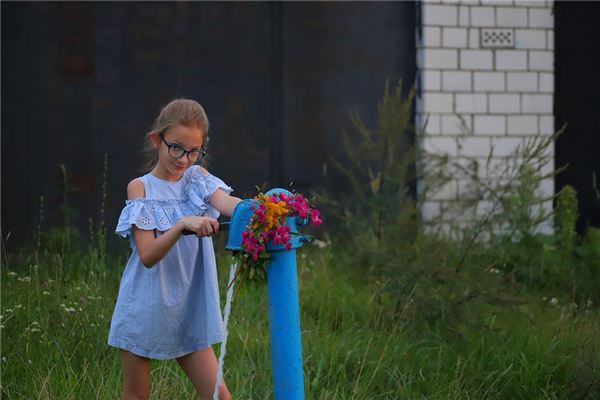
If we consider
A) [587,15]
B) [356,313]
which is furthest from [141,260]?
[587,15]

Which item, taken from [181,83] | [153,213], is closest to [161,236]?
[153,213]

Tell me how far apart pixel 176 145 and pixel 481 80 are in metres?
4.35

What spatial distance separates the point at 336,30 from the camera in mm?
7035

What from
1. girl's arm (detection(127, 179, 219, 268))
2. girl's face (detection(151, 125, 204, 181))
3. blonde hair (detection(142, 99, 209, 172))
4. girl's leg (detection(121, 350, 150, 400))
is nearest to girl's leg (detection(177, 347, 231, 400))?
girl's leg (detection(121, 350, 150, 400))

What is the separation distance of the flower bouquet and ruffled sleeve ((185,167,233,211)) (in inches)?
16.9

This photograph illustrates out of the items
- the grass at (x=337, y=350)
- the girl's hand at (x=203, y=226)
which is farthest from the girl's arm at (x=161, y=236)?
the grass at (x=337, y=350)

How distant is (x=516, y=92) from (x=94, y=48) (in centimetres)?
297

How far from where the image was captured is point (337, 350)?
4.41 meters

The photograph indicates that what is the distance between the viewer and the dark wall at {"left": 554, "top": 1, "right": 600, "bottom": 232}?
748 cm

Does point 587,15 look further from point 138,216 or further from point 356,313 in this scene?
point 138,216

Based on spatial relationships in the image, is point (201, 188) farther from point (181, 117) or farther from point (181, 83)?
point (181, 83)

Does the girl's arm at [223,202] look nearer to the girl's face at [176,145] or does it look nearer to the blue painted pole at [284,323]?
the girl's face at [176,145]

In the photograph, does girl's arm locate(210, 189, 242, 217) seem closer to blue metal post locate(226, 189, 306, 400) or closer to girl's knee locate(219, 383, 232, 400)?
blue metal post locate(226, 189, 306, 400)

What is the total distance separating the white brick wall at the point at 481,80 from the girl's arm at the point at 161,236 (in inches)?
152
